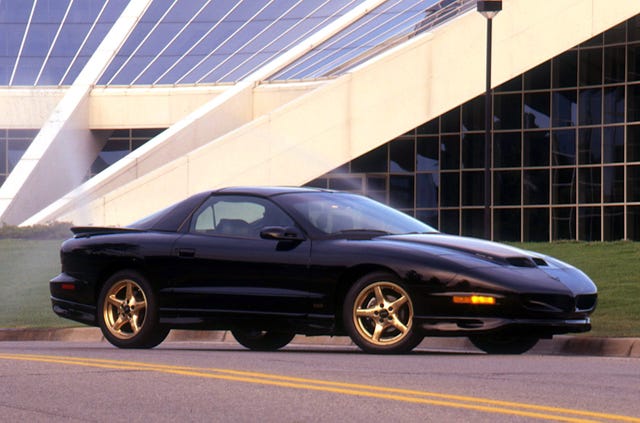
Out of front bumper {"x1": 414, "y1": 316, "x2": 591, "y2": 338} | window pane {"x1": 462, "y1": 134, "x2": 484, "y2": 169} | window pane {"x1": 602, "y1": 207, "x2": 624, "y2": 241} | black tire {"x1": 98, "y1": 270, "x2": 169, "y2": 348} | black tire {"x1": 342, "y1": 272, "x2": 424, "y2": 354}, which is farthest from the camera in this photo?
window pane {"x1": 462, "y1": 134, "x2": 484, "y2": 169}

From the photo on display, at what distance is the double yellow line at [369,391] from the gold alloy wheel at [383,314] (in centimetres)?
200

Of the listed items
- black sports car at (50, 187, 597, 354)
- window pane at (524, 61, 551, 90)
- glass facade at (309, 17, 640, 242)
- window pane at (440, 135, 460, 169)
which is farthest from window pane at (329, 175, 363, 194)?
black sports car at (50, 187, 597, 354)

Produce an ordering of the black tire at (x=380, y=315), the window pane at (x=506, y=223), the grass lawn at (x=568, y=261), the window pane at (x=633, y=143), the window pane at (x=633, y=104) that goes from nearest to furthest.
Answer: the black tire at (x=380, y=315) → the grass lawn at (x=568, y=261) → the window pane at (x=633, y=143) → the window pane at (x=633, y=104) → the window pane at (x=506, y=223)

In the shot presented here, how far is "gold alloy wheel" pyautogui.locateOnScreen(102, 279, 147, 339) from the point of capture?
11906 millimetres

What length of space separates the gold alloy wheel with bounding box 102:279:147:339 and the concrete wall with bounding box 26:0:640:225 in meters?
19.0

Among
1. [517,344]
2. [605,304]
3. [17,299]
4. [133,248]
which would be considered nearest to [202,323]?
[133,248]

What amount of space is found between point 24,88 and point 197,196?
28259 mm

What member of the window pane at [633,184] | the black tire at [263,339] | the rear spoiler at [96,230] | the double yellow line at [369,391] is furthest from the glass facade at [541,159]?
the double yellow line at [369,391]

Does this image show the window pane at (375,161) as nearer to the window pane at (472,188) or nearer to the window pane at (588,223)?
the window pane at (472,188)

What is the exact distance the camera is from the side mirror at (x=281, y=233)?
11219mm

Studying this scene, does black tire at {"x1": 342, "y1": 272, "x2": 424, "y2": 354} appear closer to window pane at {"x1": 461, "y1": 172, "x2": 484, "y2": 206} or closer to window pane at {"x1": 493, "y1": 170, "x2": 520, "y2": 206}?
window pane at {"x1": 493, "y1": 170, "x2": 520, "y2": 206}

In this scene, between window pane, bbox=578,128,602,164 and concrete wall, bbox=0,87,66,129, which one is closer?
window pane, bbox=578,128,602,164

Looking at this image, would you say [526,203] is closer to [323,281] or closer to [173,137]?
[173,137]

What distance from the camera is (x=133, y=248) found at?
472 inches
